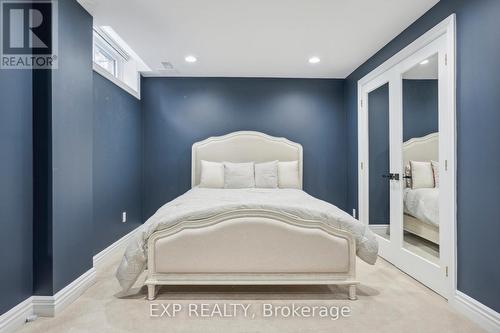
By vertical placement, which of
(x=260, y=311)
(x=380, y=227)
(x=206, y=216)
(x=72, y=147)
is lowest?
(x=260, y=311)

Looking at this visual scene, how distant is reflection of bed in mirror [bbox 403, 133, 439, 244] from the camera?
2.51 metres

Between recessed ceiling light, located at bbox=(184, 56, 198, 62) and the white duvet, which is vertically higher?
recessed ceiling light, located at bbox=(184, 56, 198, 62)

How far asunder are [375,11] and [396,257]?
96.2 inches

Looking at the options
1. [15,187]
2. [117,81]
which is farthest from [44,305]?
[117,81]

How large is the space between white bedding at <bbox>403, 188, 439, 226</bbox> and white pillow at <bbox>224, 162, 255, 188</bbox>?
77.1 inches

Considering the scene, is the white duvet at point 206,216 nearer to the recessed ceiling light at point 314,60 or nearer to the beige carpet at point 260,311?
the beige carpet at point 260,311

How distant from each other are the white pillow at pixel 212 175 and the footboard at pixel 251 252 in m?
1.84

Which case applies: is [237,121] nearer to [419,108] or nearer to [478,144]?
[419,108]

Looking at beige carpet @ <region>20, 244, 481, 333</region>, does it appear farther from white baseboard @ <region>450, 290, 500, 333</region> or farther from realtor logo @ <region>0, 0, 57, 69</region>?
realtor logo @ <region>0, 0, 57, 69</region>

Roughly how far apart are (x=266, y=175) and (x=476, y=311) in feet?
8.79

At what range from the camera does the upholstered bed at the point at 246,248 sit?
2.26 meters

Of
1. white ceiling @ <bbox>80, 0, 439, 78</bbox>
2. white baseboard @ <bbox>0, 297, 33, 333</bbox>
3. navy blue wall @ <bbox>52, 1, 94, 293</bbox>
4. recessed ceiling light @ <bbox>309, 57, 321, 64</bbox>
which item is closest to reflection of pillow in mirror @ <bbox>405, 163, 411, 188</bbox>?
white ceiling @ <bbox>80, 0, 439, 78</bbox>

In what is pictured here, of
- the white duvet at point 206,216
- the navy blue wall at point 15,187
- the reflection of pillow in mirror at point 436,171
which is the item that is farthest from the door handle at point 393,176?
the navy blue wall at point 15,187

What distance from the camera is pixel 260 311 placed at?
2.13m
